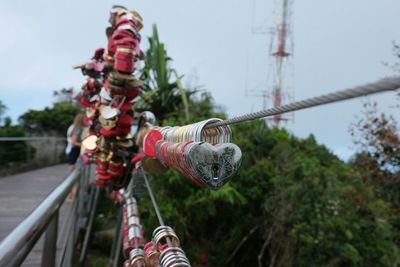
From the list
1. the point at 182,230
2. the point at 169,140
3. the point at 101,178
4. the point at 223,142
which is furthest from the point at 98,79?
the point at 182,230

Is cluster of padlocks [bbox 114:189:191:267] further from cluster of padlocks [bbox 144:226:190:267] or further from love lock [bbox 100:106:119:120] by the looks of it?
love lock [bbox 100:106:119:120]

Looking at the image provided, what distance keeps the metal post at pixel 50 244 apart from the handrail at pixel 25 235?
0.15ft

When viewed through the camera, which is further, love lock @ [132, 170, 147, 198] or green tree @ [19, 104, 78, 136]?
green tree @ [19, 104, 78, 136]

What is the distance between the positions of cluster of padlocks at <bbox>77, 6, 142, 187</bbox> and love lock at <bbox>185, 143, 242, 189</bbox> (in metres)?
1.10

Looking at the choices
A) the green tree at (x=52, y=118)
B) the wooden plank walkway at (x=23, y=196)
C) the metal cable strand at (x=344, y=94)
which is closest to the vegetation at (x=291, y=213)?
the wooden plank walkway at (x=23, y=196)

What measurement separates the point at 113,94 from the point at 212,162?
137 centimetres

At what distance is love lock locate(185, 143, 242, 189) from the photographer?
2.63ft

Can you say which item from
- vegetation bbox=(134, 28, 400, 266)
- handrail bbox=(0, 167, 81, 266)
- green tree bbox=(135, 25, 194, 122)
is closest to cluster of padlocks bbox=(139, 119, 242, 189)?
handrail bbox=(0, 167, 81, 266)

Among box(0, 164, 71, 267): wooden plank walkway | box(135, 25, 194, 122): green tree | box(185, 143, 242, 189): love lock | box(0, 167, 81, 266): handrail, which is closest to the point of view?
box(185, 143, 242, 189): love lock

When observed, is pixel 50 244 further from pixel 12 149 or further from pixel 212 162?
pixel 12 149

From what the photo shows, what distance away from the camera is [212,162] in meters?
0.81

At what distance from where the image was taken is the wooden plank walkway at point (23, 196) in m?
3.35

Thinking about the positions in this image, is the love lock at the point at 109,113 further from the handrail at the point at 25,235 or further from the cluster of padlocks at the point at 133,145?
the handrail at the point at 25,235

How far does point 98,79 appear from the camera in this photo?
2.52 meters
